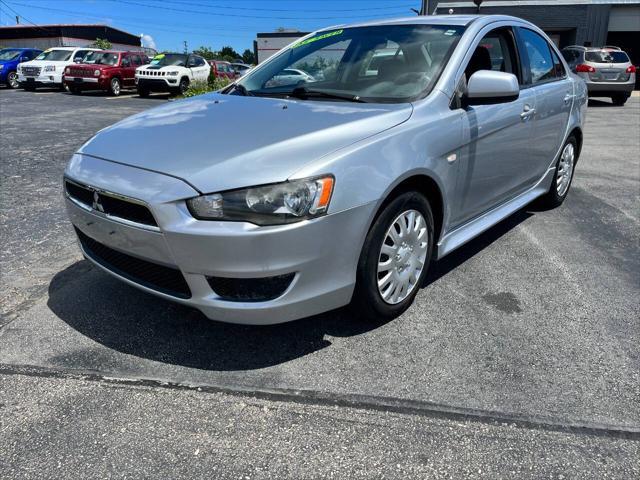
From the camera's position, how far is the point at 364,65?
352 cm

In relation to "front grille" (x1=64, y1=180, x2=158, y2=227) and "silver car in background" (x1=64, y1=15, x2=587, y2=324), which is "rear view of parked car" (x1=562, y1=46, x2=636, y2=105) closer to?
"silver car in background" (x1=64, y1=15, x2=587, y2=324)

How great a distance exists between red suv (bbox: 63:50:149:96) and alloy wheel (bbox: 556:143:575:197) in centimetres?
1781

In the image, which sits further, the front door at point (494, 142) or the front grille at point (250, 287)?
the front door at point (494, 142)

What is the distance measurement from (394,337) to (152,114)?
1.98 m

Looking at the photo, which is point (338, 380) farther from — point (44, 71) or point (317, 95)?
point (44, 71)

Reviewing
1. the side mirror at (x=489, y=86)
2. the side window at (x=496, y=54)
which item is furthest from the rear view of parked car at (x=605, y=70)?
the side mirror at (x=489, y=86)

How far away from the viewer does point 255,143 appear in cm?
254

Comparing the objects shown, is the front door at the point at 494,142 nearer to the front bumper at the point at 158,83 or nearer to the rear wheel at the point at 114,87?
the front bumper at the point at 158,83

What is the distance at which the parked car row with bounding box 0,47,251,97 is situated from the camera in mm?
18812

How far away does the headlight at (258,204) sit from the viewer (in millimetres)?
2307

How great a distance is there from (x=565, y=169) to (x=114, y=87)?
59.9ft

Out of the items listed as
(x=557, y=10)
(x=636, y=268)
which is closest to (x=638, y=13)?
(x=557, y=10)

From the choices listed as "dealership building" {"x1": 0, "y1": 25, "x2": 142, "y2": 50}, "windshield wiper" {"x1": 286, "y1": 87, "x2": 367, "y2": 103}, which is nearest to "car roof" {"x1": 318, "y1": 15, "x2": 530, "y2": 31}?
"windshield wiper" {"x1": 286, "y1": 87, "x2": 367, "y2": 103}

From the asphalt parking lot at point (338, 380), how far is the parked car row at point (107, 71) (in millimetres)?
16241
